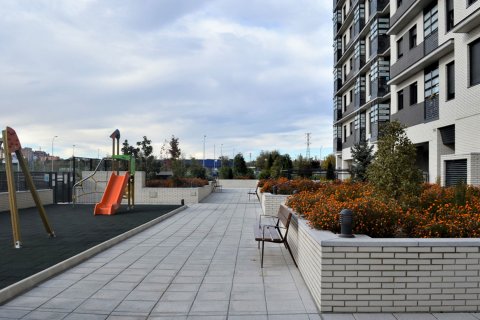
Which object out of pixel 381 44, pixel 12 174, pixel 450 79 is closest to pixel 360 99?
pixel 381 44

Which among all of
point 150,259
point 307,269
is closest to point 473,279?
point 307,269

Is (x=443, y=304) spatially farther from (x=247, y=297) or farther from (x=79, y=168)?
(x=79, y=168)

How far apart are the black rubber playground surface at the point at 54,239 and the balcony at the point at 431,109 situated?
44.0 ft

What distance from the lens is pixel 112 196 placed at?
16.6m

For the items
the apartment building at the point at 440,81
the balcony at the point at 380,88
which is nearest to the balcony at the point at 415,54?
the apartment building at the point at 440,81

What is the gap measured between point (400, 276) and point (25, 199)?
54.9 feet

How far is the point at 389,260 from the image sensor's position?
15.4 feet

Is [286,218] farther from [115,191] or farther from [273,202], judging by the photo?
[115,191]

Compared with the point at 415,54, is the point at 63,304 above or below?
below

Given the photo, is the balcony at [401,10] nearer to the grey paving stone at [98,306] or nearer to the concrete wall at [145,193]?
the concrete wall at [145,193]

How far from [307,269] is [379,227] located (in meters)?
1.13

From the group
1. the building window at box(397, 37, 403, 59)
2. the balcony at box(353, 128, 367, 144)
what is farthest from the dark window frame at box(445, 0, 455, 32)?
the balcony at box(353, 128, 367, 144)

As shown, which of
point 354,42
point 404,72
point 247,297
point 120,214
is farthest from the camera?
point 354,42

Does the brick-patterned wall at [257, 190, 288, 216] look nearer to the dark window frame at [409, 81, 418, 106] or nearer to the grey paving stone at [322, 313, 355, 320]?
the grey paving stone at [322, 313, 355, 320]
